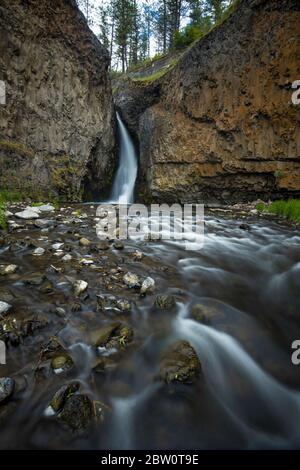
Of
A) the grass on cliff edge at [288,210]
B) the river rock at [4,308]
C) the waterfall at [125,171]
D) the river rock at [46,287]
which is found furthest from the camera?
the waterfall at [125,171]

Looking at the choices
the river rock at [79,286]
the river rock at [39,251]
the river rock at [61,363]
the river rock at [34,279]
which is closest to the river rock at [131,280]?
the river rock at [79,286]

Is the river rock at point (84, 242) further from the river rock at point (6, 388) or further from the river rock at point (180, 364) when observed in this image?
the river rock at point (6, 388)

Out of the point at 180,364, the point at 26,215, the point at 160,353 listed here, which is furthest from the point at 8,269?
the point at 26,215

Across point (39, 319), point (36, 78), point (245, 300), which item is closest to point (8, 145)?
point (36, 78)

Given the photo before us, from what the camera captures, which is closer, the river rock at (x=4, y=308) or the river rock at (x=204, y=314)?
the river rock at (x=4, y=308)

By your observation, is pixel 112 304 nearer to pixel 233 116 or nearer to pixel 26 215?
pixel 26 215

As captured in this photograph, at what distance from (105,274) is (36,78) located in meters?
10.2

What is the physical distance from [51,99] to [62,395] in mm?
11449

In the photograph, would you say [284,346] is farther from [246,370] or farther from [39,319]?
[39,319]

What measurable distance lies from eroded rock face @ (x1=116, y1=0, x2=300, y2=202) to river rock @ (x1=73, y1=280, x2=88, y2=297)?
997cm

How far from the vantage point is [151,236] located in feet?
16.8

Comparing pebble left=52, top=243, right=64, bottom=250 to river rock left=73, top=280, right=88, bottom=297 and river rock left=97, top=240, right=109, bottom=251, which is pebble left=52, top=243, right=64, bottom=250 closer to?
river rock left=97, top=240, right=109, bottom=251

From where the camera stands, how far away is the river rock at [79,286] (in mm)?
2497

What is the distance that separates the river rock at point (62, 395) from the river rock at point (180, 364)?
564 mm
